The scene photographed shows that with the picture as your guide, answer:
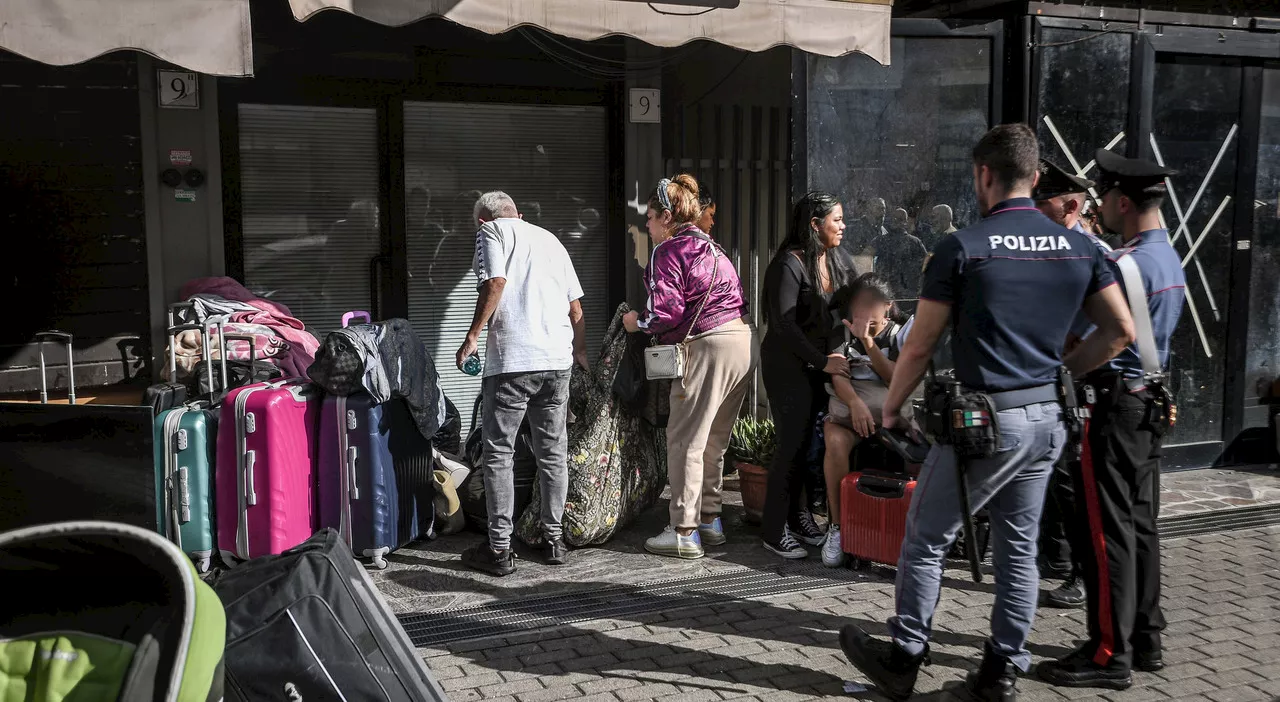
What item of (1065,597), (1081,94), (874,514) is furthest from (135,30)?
(1081,94)

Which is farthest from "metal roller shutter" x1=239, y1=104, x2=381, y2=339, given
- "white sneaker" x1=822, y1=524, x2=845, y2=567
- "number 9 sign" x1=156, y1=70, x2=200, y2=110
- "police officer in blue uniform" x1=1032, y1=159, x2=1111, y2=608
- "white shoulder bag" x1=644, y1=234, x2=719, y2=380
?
"police officer in blue uniform" x1=1032, y1=159, x2=1111, y2=608

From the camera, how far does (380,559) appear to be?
19.6 feet

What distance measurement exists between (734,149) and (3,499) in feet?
16.6

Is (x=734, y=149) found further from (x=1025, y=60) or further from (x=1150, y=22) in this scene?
(x=1150, y=22)

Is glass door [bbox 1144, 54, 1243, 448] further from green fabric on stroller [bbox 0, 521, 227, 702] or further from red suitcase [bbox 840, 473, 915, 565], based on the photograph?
green fabric on stroller [bbox 0, 521, 227, 702]

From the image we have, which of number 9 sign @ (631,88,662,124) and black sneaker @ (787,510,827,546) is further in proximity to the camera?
number 9 sign @ (631,88,662,124)

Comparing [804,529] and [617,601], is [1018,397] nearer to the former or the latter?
[617,601]

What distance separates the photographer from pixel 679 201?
19.9 feet

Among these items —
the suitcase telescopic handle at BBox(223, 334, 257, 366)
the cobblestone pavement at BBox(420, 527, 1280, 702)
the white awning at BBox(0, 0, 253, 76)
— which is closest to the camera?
the cobblestone pavement at BBox(420, 527, 1280, 702)

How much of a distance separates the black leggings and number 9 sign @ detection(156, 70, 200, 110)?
156 inches

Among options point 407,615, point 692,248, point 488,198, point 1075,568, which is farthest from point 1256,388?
point 407,615

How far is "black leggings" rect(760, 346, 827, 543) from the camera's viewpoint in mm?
6062

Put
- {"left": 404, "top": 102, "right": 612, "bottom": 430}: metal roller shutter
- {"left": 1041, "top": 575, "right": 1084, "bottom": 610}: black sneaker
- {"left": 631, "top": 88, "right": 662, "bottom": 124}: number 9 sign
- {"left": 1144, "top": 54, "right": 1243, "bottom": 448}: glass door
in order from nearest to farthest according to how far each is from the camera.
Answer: {"left": 1041, "top": 575, "right": 1084, "bottom": 610}: black sneaker → {"left": 1144, "top": 54, "right": 1243, "bottom": 448}: glass door → {"left": 404, "top": 102, "right": 612, "bottom": 430}: metal roller shutter → {"left": 631, "top": 88, "right": 662, "bottom": 124}: number 9 sign

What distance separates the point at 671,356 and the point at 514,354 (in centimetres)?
80
